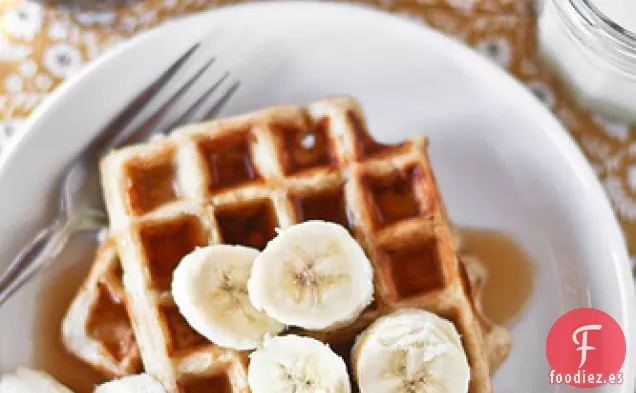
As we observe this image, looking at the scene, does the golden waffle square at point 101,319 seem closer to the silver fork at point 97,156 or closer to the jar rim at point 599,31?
the silver fork at point 97,156

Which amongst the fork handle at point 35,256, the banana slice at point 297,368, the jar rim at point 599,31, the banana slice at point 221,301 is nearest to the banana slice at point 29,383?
the fork handle at point 35,256

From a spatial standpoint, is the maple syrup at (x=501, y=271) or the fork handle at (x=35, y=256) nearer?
the fork handle at (x=35, y=256)

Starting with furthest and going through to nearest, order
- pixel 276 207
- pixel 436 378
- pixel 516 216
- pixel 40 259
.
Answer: pixel 516 216 → pixel 40 259 → pixel 276 207 → pixel 436 378

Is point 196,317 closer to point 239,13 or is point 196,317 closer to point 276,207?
point 276,207

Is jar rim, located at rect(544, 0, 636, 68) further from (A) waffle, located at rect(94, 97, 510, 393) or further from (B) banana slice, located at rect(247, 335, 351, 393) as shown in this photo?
(B) banana slice, located at rect(247, 335, 351, 393)

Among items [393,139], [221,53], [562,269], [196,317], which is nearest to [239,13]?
[221,53]

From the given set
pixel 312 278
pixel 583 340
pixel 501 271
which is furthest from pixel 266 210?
pixel 583 340
